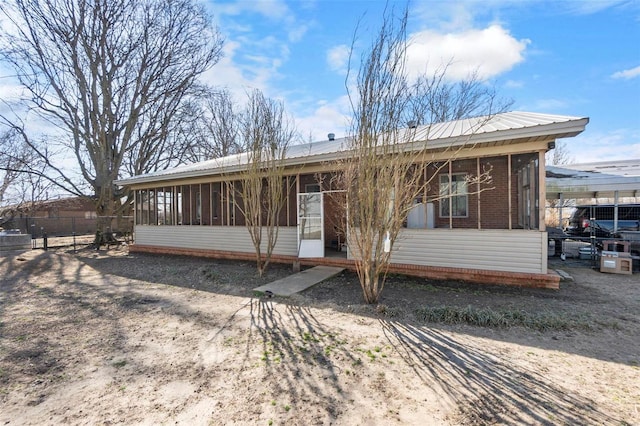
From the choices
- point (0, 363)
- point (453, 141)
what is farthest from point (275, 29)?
point (0, 363)

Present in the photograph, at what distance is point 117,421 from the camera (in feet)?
7.76

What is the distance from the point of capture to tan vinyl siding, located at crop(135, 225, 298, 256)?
923cm

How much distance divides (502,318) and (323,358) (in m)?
2.79

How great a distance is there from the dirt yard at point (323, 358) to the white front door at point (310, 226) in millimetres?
2365

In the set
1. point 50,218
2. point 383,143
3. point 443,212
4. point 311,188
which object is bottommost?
point 50,218

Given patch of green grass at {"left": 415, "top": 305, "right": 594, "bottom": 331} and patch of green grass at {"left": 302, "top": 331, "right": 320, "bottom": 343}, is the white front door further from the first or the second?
patch of green grass at {"left": 302, "top": 331, "right": 320, "bottom": 343}

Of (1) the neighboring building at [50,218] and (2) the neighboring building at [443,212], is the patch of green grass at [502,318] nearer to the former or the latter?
(2) the neighboring building at [443,212]

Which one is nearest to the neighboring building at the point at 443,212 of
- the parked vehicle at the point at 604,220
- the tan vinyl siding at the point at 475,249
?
the tan vinyl siding at the point at 475,249

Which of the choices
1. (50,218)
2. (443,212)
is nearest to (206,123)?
(50,218)

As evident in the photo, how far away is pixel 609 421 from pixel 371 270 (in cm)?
327

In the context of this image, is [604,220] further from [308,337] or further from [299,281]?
[308,337]

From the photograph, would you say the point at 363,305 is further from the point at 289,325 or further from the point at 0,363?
the point at 0,363

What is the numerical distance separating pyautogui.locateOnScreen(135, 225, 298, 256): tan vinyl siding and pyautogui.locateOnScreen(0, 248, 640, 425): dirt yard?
3005mm

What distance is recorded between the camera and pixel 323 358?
3369mm
